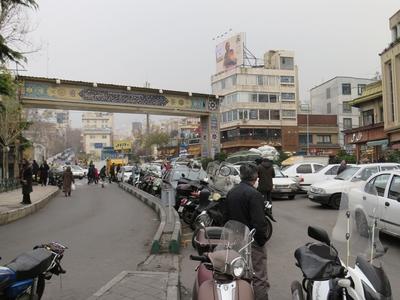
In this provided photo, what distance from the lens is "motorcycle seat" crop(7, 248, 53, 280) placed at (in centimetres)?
433

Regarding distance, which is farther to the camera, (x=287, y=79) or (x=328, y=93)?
(x=328, y=93)

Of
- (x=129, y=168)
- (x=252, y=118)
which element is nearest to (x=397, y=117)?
(x=129, y=168)

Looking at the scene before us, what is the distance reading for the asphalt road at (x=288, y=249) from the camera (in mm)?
6781

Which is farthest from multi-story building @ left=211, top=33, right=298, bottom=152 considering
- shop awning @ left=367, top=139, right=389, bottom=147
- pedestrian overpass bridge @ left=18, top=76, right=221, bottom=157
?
shop awning @ left=367, top=139, right=389, bottom=147

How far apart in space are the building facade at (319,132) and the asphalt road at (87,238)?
58388mm

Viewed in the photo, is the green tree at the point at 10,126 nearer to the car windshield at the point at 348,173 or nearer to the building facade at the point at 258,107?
the car windshield at the point at 348,173

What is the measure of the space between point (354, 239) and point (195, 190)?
31.4 ft

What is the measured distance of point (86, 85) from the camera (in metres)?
34.2

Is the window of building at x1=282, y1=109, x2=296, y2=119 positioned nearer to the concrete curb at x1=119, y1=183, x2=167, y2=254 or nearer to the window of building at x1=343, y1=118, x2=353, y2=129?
the window of building at x1=343, y1=118, x2=353, y2=129

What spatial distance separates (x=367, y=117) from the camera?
4294cm

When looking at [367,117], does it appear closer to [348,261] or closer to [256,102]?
[256,102]

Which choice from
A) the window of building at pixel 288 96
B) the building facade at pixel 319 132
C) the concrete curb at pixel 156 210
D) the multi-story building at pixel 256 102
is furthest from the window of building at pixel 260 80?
the concrete curb at pixel 156 210

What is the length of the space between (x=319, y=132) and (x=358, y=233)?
238 ft

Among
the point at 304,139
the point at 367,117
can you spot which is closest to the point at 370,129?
the point at 367,117
